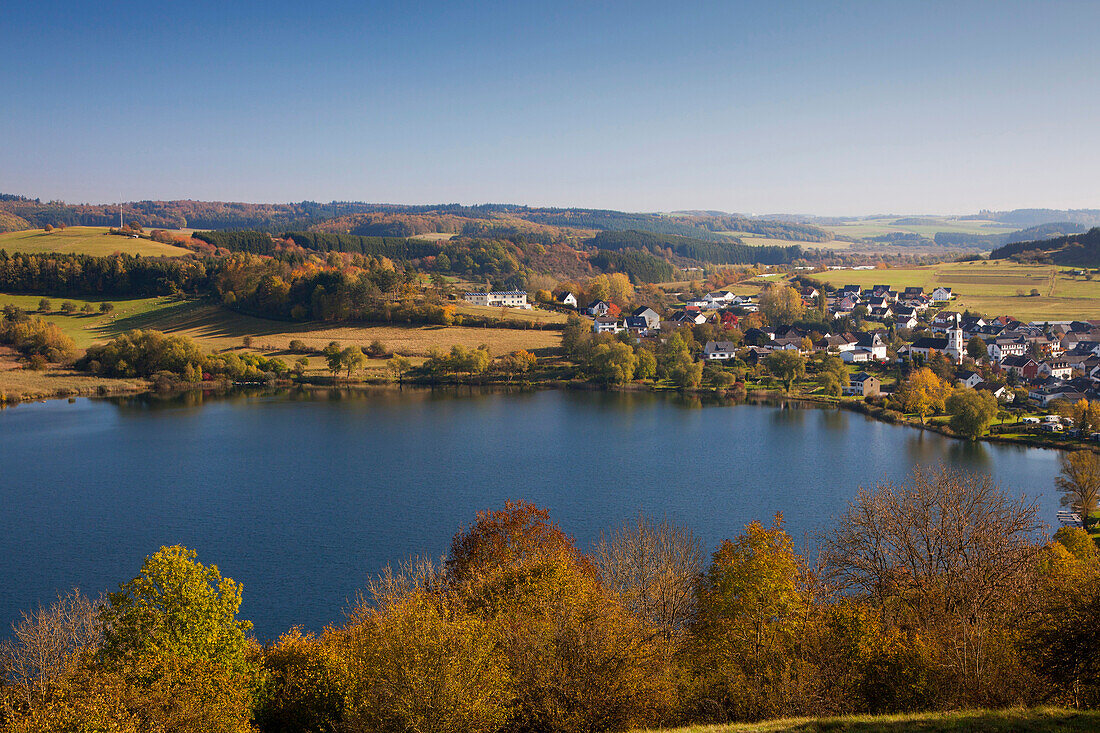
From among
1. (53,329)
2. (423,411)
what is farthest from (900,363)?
(53,329)

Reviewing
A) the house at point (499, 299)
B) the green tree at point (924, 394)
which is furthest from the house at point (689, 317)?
the green tree at point (924, 394)

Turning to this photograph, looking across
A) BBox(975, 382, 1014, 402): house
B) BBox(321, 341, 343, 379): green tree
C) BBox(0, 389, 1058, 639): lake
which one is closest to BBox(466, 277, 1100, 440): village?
BBox(975, 382, 1014, 402): house

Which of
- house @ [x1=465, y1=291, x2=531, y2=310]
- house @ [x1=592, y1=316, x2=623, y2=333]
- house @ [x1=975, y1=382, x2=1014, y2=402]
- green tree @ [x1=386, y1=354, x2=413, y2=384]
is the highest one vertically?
house @ [x1=465, y1=291, x2=531, y2=310]

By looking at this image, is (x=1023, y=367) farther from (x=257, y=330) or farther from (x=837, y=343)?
(x=257, y=330)

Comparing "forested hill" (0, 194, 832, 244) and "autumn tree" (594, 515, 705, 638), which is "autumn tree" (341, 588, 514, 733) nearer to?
"autumn tree" (594, 515, 705, 638)

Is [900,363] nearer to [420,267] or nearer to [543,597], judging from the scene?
[543,597]

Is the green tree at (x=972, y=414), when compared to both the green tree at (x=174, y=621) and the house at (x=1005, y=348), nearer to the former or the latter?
the house at (x=1005, y=348)

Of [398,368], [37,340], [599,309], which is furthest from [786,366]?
[37,340]
